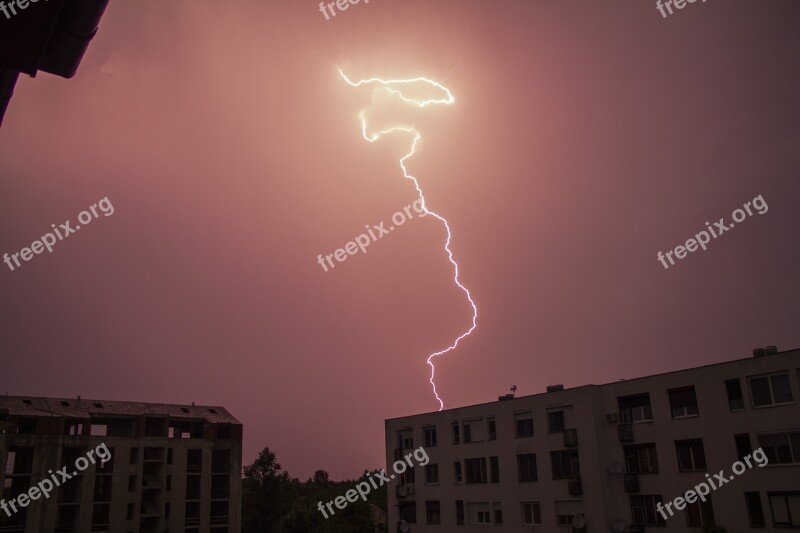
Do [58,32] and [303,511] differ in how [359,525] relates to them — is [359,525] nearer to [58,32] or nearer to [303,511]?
[303,511]

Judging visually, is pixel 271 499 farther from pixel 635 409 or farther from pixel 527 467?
pixel 635 409

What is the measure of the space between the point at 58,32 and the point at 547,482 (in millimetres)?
33918

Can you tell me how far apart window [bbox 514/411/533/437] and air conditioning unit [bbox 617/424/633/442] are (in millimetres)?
5557

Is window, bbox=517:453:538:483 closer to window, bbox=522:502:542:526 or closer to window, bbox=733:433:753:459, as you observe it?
window, bbox=522:502:542:526

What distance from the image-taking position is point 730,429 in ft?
93.2

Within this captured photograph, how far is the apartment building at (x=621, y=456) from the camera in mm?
27047

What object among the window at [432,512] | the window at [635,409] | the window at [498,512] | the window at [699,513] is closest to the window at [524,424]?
the window at [498,512]

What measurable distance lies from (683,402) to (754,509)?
5384 millimetres

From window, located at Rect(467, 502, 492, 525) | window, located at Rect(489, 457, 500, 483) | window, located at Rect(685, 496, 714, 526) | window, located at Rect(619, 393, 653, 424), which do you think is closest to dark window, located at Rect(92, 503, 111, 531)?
window, located at Rect(467, 502, 492, 525)

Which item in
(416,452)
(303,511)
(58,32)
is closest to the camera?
(58,32)

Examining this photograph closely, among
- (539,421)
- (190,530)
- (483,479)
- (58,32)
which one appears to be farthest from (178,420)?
(58,32)

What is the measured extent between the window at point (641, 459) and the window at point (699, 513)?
229 cm

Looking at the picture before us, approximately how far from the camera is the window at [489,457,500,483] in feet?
123

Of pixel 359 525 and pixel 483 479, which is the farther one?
pixel 359 525
